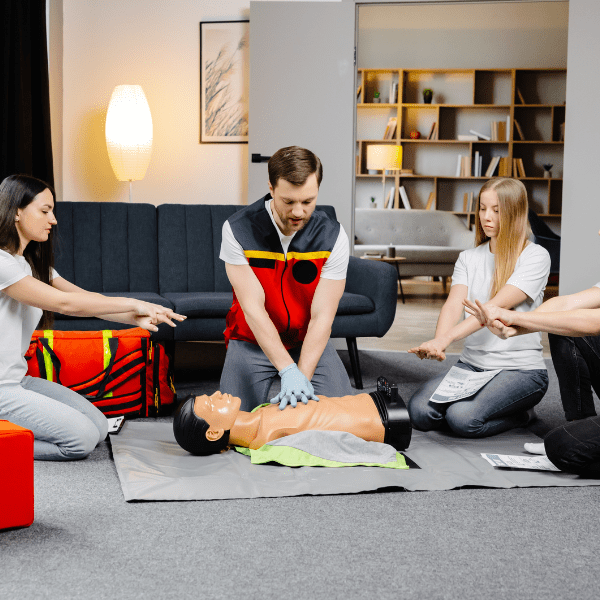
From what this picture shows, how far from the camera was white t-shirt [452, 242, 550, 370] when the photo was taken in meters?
2.28

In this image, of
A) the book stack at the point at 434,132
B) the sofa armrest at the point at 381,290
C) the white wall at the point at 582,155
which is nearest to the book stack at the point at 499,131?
the book stack at the point at 434,132

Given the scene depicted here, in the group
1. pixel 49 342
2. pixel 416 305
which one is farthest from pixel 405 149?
pixel 49 342

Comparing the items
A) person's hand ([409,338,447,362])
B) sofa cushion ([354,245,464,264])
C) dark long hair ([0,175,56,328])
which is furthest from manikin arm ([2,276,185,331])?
sofa cushion ([354,245,464,264])

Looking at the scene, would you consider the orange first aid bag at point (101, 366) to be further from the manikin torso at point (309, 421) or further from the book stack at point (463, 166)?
the book stack at point (463, 166)

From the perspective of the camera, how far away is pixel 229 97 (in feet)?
15.0

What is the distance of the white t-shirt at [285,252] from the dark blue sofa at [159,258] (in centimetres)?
91

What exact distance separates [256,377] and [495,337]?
798 millimetres

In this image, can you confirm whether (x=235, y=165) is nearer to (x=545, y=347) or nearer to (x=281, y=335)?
(x=545, y=347)

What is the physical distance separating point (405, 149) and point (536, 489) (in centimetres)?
645

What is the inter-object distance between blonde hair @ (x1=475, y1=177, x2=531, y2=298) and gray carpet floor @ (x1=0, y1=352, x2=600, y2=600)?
774 mm

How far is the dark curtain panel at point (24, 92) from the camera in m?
3.61

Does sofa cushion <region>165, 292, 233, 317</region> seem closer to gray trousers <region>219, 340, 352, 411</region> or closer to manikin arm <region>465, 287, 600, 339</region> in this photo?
gray trousers <region>219, 340, 352, 411</region>

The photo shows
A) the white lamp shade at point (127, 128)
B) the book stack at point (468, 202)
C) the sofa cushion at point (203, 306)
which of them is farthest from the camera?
the book stack at point (468, 202)

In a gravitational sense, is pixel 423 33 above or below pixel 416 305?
above
